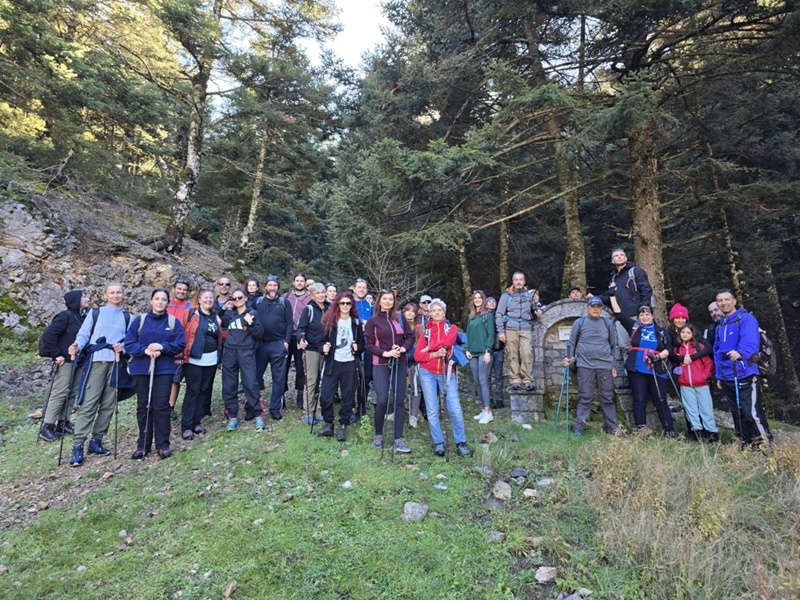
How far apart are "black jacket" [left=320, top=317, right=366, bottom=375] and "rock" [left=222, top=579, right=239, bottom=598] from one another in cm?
315

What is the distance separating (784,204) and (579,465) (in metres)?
10.5

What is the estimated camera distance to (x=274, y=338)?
699cm

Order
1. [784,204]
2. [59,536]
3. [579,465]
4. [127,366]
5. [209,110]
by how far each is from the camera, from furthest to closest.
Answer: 1. [209,110]
2. [784,204]
3. [127,366]
4. [579,465]
5. [59,536]

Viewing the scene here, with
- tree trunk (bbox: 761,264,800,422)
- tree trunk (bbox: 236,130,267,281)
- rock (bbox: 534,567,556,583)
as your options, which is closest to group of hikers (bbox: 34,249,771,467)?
rock (bbox: 534,567,556,583)

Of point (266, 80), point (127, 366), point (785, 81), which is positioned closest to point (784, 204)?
point (785, 81)

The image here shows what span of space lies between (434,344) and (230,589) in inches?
138

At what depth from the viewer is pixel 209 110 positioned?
19562 mm

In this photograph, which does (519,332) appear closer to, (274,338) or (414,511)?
(274,338)

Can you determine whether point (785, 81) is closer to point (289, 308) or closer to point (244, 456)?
point (289, 308)

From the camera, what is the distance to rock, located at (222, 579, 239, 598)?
9.45 ft

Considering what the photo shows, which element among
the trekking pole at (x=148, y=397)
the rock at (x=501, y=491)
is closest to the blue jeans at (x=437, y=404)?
the rock at (x=501, y=491)

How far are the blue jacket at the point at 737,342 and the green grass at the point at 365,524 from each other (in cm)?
136

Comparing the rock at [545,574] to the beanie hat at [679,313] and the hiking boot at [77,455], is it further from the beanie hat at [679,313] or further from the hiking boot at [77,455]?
the hiking boot at [77,455]

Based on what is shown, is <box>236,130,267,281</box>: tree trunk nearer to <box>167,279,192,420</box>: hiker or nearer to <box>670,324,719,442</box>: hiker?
<box>167,279,192,420</box>: hiker
